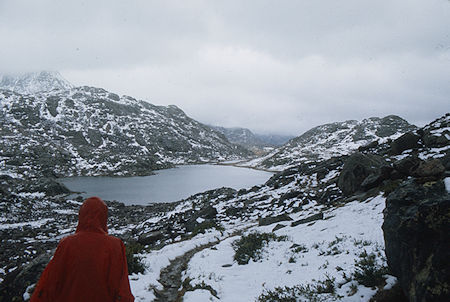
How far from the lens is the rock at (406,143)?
66.9ft

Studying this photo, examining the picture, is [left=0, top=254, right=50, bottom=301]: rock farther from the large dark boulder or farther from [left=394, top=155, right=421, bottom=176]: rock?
[left=394, top=155, right=421, bottom=176]: rock

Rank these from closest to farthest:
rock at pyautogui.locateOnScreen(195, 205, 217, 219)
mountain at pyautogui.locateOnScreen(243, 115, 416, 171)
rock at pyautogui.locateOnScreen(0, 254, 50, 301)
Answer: rock at pyautogui.locateOnScreen(0, 254, 50, 301) < rock at pyautogui.locateOnScreen(195, 205, 217, 219) < mountain at pyautogui.locateOnScreen(243, 115, 416, 171)

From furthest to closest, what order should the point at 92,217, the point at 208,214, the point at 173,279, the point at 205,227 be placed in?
the point at 208,214 < the point at 205,227 < the point at 173,279 < the point at 92,217

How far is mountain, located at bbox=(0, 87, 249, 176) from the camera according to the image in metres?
94.2

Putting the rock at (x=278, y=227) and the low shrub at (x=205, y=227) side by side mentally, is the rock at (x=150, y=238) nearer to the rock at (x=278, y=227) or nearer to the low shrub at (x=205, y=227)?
the low shrub at (x=205, y=227)

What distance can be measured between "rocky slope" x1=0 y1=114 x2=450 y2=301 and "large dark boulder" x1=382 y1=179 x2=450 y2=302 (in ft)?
0.15

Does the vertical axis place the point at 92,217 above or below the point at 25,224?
above

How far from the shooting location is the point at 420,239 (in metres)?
4.39

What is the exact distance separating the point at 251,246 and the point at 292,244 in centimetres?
214

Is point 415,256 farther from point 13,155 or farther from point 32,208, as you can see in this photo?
point 13,155

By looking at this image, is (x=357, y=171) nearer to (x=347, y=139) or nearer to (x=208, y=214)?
(x=208, y=214)

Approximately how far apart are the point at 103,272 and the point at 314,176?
28.8 metres

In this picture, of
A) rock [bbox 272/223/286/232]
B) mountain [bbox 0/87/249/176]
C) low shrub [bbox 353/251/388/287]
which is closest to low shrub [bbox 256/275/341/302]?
low shrub [bbox 353/251/388/287]

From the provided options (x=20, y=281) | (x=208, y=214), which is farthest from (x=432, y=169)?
(x=208, y=214)
